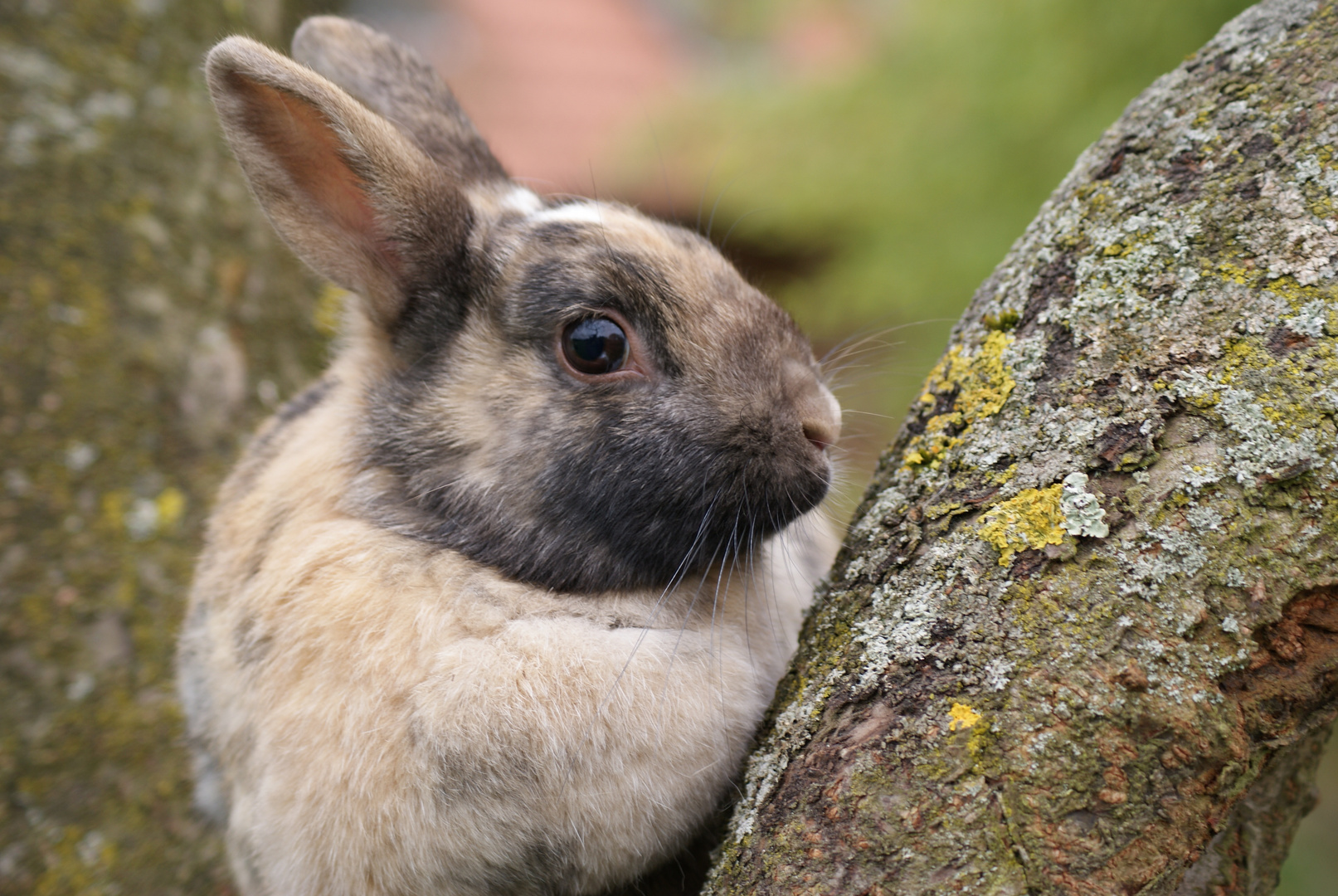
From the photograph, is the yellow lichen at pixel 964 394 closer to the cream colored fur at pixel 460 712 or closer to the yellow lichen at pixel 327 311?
the cream colored fur at pixel 460 712

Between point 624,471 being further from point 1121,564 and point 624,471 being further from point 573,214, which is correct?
point 1121,564

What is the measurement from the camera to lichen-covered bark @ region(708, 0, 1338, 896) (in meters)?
1.59

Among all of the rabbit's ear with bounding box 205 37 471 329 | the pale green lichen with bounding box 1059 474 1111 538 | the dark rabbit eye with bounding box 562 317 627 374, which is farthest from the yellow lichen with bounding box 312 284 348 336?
the pale green lichen with bounding box 1059 474 1111 538

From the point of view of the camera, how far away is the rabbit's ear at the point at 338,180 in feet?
7.77

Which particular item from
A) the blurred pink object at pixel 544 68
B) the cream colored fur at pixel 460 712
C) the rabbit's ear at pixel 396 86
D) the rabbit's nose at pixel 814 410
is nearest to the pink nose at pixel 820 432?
the rabbit's nose at pixel 814 410

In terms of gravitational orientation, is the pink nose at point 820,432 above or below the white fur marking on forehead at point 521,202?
below

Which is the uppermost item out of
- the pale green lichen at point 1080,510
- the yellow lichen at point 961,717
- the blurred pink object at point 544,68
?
the blurred pink object at point 544,68

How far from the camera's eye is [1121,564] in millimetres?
1665

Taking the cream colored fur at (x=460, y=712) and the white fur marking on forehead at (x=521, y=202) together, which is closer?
the cream colored fur at (x=460, y=712)

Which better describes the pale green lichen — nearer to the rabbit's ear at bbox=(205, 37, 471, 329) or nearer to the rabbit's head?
the rabbit's head

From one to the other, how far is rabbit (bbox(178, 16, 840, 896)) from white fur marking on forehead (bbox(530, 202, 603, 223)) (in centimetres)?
2

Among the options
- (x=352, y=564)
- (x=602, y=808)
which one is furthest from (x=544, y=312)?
(x=602, y=808)

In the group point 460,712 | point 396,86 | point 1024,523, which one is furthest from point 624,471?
point 396,86

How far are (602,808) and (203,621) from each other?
1796mm
